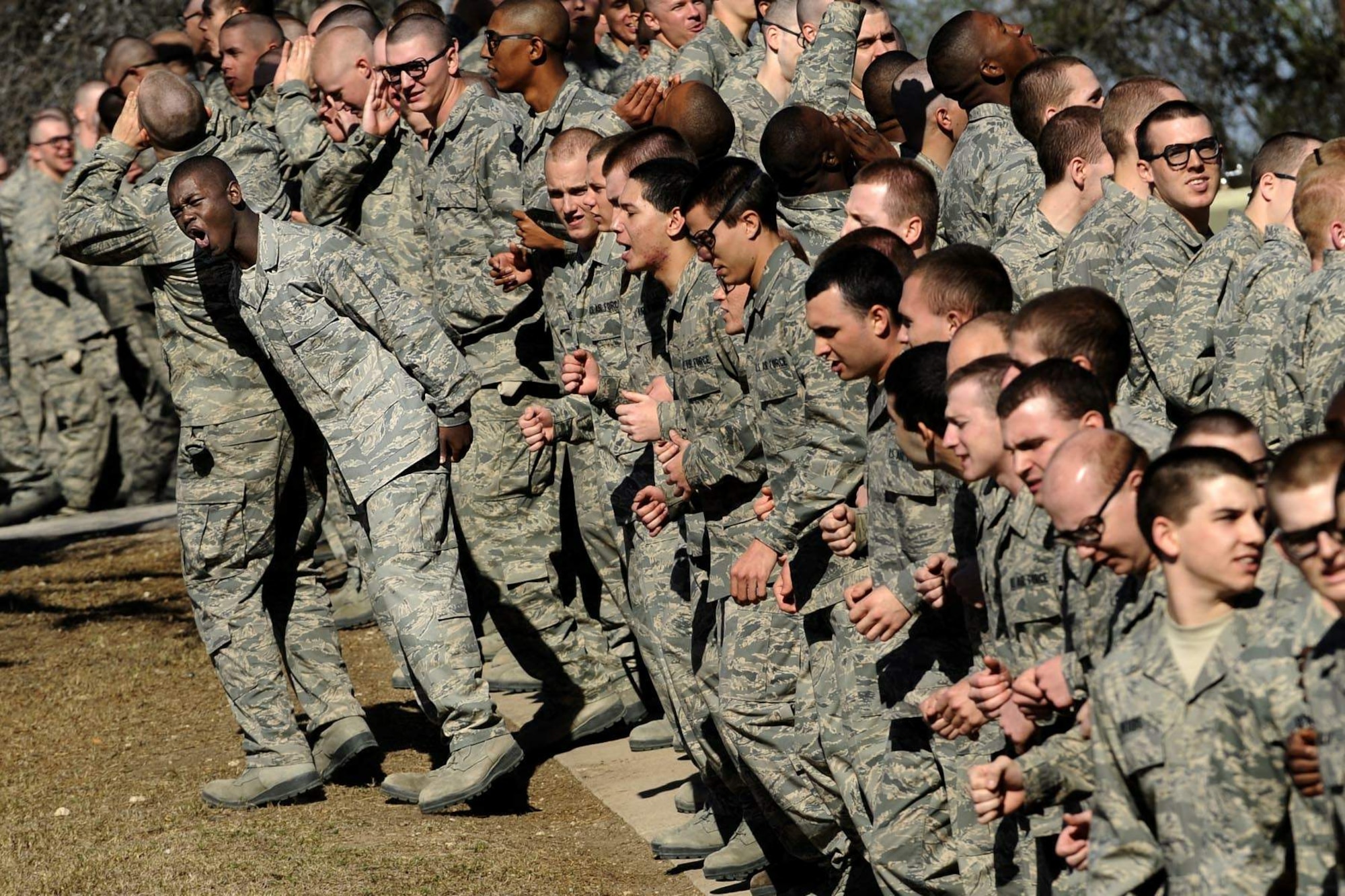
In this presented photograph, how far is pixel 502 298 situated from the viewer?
8773 mm

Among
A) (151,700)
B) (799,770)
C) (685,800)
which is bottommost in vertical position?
(151,700)

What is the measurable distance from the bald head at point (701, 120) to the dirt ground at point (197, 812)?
2.66 metres

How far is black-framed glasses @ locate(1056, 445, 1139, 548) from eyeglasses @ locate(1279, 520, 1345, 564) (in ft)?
1.84

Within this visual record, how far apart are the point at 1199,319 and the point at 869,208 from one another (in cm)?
108

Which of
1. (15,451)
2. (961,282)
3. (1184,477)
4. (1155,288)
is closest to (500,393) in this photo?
(1155,288)

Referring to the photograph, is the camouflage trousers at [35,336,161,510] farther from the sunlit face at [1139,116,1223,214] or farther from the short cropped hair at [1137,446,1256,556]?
the short cropped hair at [1137,446,1256,556]

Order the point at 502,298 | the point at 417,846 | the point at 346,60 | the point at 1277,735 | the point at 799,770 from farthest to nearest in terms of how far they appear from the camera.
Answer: the point at 346,60
the point at 502,298
the point at 417,846
the point at 799,770
the point at 1277,735

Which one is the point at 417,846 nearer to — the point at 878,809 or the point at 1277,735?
the point at 878,809

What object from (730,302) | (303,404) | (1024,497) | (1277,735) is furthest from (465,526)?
(1277,735)

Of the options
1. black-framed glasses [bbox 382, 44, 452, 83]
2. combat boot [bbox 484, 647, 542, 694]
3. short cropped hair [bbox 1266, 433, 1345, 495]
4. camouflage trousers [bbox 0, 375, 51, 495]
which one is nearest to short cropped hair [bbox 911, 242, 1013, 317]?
short cropped hair [bbox 1266, 433, 1345, 495]

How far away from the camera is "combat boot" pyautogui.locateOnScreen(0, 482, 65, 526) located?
15031 mm

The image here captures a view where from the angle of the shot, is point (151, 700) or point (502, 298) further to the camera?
point (151, 700)

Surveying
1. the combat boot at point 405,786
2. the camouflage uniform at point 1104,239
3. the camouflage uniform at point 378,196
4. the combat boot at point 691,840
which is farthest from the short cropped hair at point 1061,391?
the camouflage uniform at point 378,196

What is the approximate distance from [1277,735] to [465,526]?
578 cm
